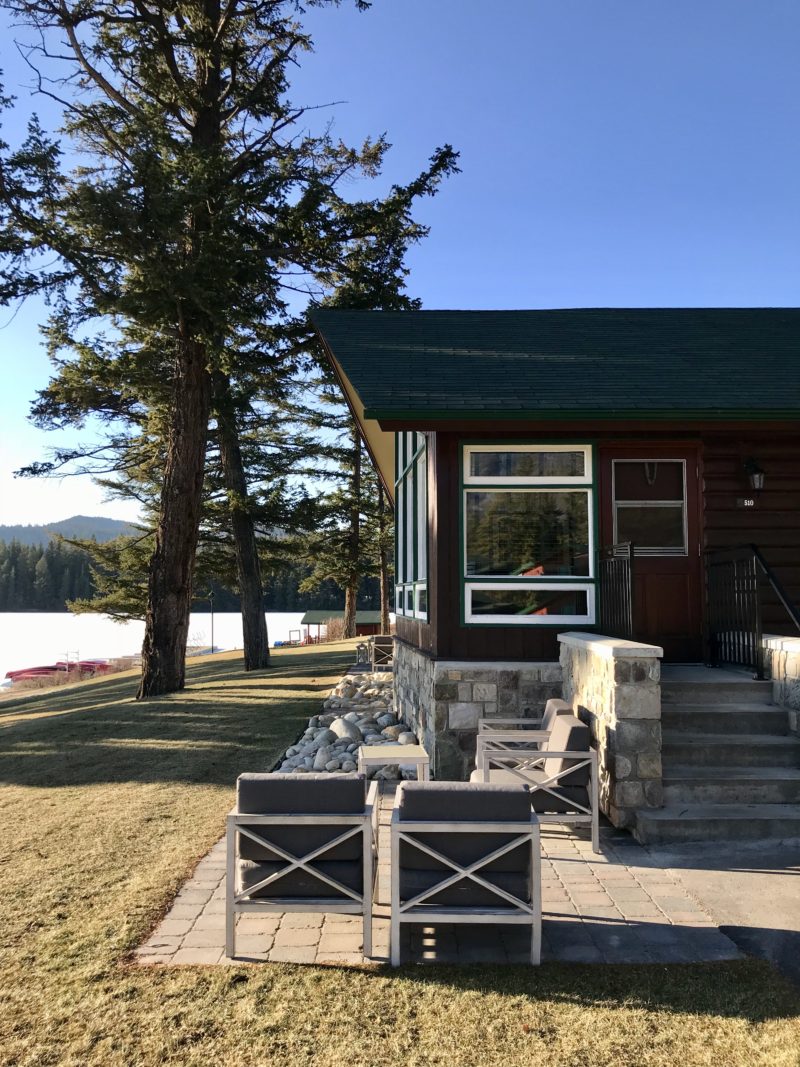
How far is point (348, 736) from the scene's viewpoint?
9.07 m

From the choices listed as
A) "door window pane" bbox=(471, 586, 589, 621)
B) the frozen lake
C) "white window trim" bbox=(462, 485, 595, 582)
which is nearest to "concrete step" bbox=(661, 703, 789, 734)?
"door window pane" bbox=(471, 586, 589, 621)

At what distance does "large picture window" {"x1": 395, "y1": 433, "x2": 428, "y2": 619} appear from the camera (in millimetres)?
8781

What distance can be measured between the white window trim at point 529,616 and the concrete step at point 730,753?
169 cm

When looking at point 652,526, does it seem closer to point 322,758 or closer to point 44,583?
point 322,758

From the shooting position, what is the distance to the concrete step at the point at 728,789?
576cm

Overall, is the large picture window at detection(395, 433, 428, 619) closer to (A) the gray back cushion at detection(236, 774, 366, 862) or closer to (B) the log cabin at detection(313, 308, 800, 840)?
(B) the log cabin at detection(313, 308, 800, 840)

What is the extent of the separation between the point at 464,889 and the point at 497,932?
1.45ft

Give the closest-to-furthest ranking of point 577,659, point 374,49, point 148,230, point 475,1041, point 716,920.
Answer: point 475,1041
point 716,920
point 577,659
point 148,230
point 374,49

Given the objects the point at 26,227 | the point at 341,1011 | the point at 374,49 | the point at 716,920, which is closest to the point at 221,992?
the point at 341,1011

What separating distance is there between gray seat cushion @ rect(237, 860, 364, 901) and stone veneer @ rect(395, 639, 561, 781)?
141 inches

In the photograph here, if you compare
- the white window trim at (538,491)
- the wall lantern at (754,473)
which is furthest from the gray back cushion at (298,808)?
the wall lantern at (754,473)

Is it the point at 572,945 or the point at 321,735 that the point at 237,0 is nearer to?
the point at 321,735

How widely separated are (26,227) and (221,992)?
12383 mm

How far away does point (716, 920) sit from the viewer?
13.7ft
